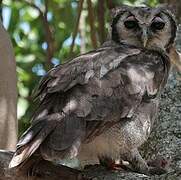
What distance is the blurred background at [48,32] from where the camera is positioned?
6.25m

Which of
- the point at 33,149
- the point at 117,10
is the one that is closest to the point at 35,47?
the point at 117,10

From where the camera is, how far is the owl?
12.4 ft

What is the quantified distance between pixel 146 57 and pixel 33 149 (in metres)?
1.17

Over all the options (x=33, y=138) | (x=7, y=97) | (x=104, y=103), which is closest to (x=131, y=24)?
(x=104, y=103)

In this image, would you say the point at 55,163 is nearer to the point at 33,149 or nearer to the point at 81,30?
the point at 33,149

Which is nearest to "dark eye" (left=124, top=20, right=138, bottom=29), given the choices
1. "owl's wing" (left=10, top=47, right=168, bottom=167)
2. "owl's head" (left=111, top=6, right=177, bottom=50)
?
"owl's head" (left=111, top=6, right=177, bottom=50)

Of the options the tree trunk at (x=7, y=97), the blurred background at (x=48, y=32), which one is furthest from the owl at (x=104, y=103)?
the blurred background at (x=48, y=32)

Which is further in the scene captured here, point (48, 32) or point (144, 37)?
point (48, 32)

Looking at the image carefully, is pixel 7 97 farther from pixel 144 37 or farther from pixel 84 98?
pixel 144 37

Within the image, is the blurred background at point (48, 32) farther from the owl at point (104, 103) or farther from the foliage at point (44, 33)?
the owl at point (104, 103)

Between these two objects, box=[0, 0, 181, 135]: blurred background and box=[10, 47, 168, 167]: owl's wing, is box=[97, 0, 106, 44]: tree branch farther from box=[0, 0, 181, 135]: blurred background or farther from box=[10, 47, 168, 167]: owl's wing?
box=[10, 47, 168, 167]: owl's wing

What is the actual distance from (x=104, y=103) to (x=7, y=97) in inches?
25.7

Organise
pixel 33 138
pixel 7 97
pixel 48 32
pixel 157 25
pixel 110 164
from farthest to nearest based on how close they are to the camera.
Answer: pixel 48 32 < pixel 157 25 < pixel 7 97 < pixel 110 164 < pixel 33 138

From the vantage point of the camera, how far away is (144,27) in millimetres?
4645
